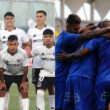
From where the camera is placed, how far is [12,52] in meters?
5.43

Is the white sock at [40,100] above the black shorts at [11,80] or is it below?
below

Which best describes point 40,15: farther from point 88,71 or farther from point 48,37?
point 88,71

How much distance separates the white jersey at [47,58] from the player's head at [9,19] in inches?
18.3

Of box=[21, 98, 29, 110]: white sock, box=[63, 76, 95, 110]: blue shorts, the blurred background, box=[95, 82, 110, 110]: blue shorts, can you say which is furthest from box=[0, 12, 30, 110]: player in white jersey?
the blurred background

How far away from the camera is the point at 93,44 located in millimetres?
4750

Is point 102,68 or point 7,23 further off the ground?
point 7,23

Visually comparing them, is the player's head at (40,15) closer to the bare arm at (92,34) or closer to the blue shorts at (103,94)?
the bare arm at (92,34)

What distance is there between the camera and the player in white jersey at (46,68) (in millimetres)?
5574

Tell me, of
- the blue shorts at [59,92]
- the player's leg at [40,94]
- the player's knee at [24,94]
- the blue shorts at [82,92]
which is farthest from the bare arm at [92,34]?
the player's knee at [24,94]

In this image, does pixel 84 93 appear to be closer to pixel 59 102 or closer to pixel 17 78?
pixel 59 102

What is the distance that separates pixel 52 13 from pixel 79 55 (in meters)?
0.95

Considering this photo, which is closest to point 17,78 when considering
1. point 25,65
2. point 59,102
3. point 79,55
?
point 25,65

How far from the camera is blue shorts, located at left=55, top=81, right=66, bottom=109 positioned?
5277mm

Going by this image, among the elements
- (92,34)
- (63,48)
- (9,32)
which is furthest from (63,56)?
(9,32)
